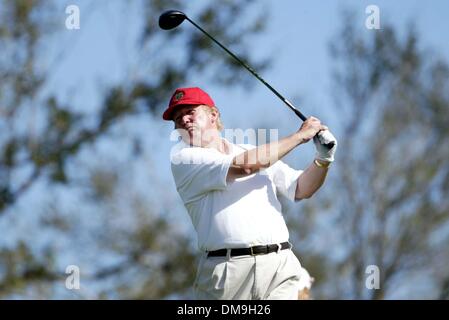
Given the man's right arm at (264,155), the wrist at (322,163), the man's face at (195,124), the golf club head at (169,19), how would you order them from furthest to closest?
the golf club head at (169,19)
the man's face at (195,124)
the wrist at (322,163)
the man's right arm at (264,155)

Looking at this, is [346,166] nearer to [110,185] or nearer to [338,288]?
[338,288]

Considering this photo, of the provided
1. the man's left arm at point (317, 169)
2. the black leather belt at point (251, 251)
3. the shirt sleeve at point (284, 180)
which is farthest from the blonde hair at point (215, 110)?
the black leather belt at point (251, 251)

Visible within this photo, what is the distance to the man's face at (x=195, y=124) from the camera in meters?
6.02

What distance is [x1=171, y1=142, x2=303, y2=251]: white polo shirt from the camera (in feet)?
18.7

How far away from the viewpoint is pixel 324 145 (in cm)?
581

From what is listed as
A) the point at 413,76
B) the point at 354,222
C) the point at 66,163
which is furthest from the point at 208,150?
the point at 413,76

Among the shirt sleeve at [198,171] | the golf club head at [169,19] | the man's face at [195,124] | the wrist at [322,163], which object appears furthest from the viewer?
the golf club head at [169,19]

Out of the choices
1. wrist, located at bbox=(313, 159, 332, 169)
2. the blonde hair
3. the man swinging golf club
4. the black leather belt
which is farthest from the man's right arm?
the blonde hair

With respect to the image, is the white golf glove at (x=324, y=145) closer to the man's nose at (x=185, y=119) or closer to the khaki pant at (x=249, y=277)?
the khaki pant at (x=249, y=277)

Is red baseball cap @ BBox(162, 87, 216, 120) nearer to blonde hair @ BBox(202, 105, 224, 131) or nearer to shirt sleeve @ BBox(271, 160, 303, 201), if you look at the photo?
blonde hair @ BBox(202, 105, 224, 131)

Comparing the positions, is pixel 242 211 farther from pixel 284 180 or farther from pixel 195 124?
pixel 195 124

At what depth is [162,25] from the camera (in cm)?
669
